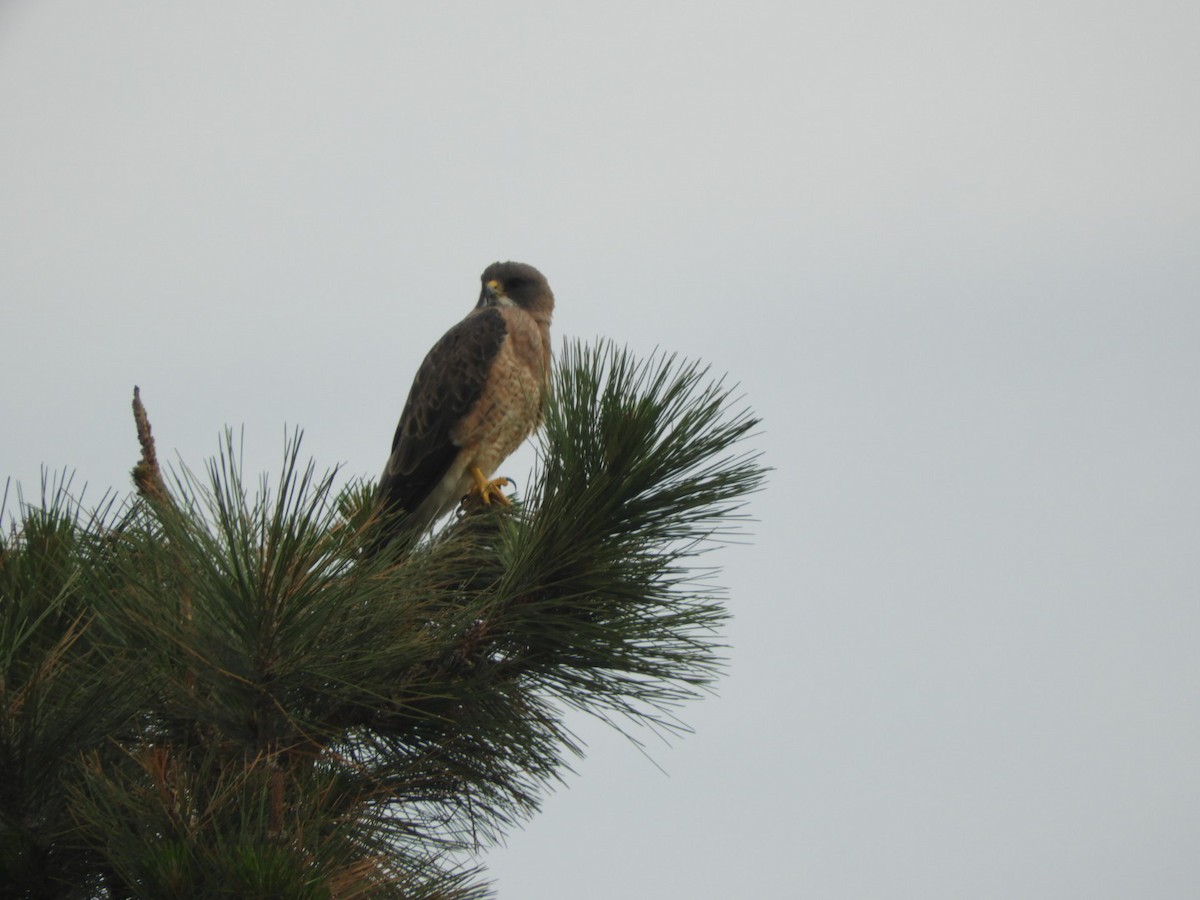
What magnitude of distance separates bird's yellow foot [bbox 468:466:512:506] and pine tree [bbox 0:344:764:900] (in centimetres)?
204

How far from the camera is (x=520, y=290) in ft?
20.7

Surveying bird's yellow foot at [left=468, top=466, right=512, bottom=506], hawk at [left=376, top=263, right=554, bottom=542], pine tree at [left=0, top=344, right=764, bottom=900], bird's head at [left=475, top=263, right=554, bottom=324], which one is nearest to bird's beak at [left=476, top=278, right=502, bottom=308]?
bird's head at [left=475, top=263, right=554, bottom=324]

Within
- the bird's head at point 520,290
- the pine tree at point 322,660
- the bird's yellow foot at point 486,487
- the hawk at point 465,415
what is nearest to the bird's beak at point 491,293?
the bird's head at point 520,290

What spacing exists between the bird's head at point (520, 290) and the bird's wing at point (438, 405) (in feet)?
1.73

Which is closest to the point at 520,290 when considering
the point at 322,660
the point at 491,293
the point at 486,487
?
the point at 491,293

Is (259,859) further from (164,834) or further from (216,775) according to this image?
(216,775)

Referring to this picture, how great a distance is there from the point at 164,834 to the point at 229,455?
624mm

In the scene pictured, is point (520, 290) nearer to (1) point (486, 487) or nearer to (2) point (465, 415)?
(2) point (465, 415)

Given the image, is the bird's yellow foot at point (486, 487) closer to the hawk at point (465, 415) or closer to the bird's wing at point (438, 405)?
the hawk at point (465, 415)

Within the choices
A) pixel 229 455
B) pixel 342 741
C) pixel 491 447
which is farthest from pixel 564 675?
pixel 491 447

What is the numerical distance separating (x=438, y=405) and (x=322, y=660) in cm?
320

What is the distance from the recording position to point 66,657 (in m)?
2.21

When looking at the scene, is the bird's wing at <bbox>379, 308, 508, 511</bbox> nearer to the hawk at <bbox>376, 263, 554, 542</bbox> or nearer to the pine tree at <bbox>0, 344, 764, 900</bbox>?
the hawk at <bbox>376, 263, 554, 542</bbox>

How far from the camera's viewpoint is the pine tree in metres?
1.93
